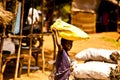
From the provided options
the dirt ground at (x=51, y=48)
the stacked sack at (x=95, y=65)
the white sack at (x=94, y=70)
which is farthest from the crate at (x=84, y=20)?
the white sack at (x=94, y=70)

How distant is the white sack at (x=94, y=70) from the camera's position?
6.94 meters

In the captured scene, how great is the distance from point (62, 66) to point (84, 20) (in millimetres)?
14458

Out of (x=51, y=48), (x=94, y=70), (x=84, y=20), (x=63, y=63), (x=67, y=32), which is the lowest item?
(x=51, y=48)

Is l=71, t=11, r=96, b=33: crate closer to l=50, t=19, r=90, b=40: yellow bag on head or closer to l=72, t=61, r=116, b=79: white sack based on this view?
l=72, t=61, r=116, b=79: white sack

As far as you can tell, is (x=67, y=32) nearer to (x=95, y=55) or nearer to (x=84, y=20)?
(x=95, y=55)

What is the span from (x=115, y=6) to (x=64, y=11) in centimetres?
301

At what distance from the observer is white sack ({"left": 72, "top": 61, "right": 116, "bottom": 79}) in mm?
6938

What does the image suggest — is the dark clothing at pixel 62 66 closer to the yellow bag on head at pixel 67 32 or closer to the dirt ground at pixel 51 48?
the yellow bag on head at pixel 67 32

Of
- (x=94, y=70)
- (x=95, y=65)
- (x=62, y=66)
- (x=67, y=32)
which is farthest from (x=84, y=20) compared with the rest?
(x=62, y=66)

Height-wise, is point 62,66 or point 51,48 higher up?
point 62,66

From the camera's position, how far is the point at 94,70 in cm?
704

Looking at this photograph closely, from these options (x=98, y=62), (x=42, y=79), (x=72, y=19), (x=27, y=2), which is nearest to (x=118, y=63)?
(x=98, y=62)

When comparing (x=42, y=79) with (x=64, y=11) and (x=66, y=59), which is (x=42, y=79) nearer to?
(x=66, y=59)

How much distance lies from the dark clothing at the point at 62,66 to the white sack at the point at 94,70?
137cm
